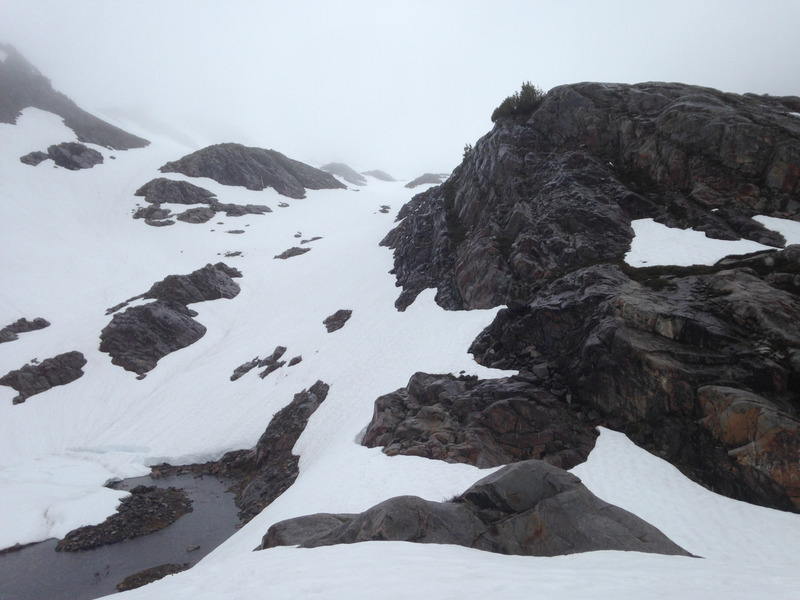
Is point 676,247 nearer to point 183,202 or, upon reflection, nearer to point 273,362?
point 273,362

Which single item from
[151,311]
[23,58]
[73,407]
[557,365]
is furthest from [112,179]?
[557,365]

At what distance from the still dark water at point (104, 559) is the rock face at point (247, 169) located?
7324 centimetres

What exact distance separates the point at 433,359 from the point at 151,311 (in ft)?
97.2

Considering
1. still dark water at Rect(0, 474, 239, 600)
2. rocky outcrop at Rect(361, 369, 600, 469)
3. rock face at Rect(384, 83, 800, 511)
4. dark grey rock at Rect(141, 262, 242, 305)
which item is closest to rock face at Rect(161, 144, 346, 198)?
dark grey rock at Rect(141, 262, 242, 305)

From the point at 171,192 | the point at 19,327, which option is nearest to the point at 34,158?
the point at 171,192

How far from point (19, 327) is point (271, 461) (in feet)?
108

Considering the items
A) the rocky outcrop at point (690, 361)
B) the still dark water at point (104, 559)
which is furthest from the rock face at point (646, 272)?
the still dark water at point (104, 559)

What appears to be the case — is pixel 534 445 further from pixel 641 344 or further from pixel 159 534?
pixel 159 534

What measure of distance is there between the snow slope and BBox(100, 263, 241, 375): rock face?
1.20 metres

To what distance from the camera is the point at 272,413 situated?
80.6 ft

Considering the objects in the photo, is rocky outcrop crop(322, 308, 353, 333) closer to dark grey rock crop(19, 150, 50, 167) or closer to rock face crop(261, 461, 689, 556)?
rock face crop(261, 461, 689, 556)

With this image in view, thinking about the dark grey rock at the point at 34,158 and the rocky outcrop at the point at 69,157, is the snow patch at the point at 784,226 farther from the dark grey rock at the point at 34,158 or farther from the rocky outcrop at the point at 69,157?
the dark grey rock at the point at 34,158

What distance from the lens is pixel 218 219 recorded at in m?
64.7

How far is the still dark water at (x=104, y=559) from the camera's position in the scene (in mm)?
13836
